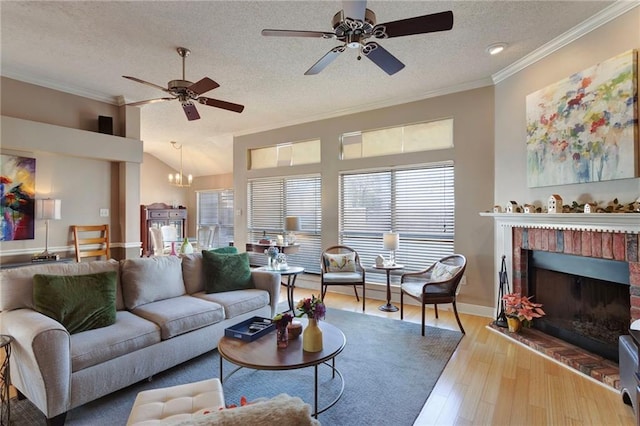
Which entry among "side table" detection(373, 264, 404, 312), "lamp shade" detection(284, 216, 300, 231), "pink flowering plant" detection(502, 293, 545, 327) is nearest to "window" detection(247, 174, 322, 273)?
"lamp shade" detection(284, 216, 300, 231)

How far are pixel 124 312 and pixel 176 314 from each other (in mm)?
520

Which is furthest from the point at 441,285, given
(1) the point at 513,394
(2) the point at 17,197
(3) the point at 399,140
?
(2) the point at 17,197

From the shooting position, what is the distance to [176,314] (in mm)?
2709

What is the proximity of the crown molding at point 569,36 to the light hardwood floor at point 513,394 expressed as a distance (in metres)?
3.02

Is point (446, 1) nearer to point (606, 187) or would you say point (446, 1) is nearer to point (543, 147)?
point (543, 147)

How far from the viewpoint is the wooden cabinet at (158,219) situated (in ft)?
27.8

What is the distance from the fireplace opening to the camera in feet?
8.88

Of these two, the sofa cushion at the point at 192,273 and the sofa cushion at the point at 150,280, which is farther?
the sofa cushion at the point at 192,273

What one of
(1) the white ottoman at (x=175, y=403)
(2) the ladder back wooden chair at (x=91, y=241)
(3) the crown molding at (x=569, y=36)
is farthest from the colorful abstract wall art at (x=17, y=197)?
(3) the crown molding at (x=569, y=36)

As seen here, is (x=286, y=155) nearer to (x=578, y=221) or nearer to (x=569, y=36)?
(x=569, y=36)

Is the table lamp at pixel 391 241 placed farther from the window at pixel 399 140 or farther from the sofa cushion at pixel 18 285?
the sofa cushion at pixel 18 285

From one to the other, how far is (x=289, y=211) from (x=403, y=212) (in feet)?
7.39

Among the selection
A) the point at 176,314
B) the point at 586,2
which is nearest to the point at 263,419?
the point at 176,314

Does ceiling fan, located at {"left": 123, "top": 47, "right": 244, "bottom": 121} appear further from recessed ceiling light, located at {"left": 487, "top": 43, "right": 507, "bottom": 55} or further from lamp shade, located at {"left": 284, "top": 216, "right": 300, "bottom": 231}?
recessed ceiling light, located at {"left": 487, "top": 43, "right": 507, "bottom": 55}
